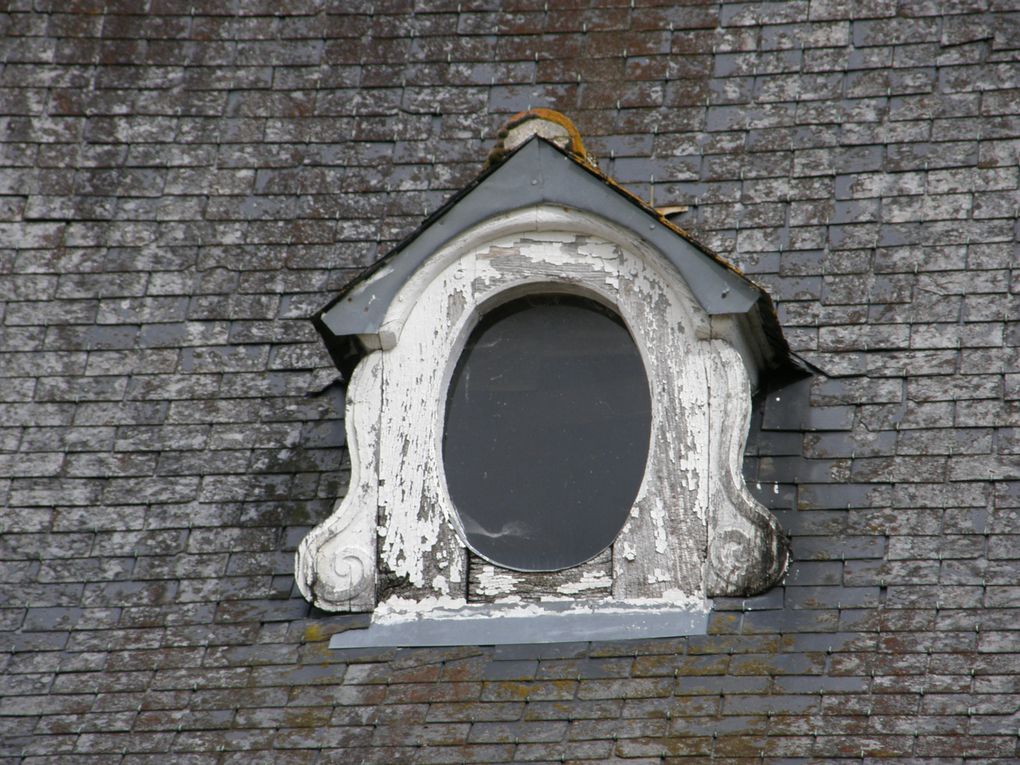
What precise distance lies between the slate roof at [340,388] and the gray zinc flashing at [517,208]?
51cm

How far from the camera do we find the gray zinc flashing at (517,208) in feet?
23.1

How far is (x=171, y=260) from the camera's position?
8.02 metres

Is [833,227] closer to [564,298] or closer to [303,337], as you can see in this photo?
[564,298]

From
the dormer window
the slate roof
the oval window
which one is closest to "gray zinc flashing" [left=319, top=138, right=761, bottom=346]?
the dormer window

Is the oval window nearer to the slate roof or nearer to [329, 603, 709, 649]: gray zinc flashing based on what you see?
[329, 603, 709, 649]: gray zinc flashing

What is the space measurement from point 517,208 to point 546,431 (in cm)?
75

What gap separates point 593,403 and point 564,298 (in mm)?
392

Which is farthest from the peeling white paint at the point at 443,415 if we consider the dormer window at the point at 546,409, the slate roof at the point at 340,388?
the slate roof at the point at 340,388

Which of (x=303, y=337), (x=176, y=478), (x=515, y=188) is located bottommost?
(x=176, y=478)

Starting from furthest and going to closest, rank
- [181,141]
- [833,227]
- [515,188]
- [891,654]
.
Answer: [181,141] → [833,227] → [515,188] → [891,654]

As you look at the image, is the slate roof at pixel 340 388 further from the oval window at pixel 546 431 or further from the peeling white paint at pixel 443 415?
the oval window at pixel 546 431

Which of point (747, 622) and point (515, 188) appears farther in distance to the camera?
point (515, 188)

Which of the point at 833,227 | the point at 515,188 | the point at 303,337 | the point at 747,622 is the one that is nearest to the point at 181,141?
the point at 303,337

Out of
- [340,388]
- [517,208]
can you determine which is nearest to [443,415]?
[340,388]
